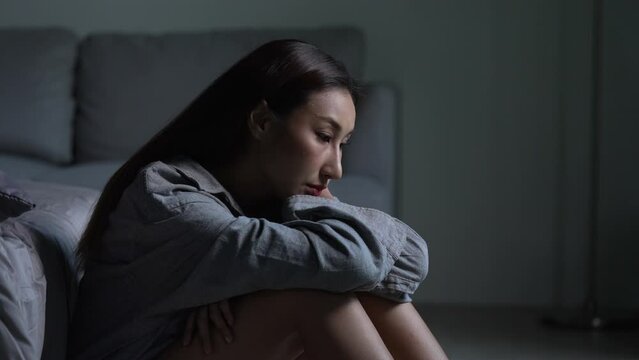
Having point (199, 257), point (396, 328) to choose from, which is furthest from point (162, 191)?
point (396, 328)

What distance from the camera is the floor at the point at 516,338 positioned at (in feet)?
9.03

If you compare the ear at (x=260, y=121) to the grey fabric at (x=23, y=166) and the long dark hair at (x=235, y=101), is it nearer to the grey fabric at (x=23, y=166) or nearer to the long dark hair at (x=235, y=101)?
the long dark hair at (x=235, y=101)

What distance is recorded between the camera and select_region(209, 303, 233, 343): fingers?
Answer: 4.34 ft

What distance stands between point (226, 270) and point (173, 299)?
9 cm

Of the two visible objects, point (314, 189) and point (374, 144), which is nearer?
point (314, 189)

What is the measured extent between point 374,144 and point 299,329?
186 cm

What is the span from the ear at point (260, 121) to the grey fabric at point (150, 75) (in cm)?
170

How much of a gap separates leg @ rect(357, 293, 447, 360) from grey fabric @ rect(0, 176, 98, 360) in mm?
385

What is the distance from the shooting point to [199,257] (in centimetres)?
132

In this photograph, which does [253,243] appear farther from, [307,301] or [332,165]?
[332,165]

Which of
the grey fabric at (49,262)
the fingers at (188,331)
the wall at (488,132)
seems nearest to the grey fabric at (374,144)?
the wall at (488,132)

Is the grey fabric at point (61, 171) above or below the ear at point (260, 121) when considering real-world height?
below

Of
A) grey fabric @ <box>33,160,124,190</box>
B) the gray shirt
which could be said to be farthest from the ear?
grey fabric @ <box>33,160,124,190</box>

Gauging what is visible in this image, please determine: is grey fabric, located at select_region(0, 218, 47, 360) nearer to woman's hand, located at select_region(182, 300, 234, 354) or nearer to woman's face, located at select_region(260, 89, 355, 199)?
woman's hand, located at select_region(182, 300, 234, 354)
